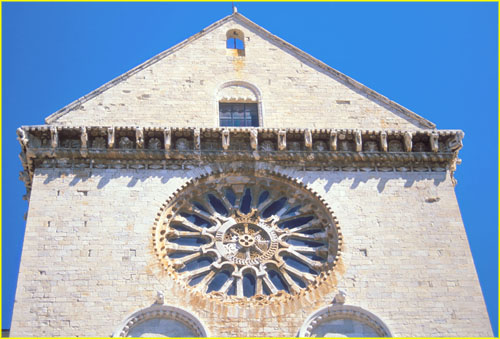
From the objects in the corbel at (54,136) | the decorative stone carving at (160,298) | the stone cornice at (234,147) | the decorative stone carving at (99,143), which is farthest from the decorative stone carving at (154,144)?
the decorative stone carving at (160,298)

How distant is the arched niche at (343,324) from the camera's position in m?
19.6

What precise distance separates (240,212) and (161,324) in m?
3.76

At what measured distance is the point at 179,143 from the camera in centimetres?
2267

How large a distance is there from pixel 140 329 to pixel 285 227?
4476mm

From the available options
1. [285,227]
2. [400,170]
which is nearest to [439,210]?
[400,170]

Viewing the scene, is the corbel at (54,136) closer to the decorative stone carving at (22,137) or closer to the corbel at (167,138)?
the decorative stone carving at (22,137)

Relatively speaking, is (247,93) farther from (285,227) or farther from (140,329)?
(140,329)

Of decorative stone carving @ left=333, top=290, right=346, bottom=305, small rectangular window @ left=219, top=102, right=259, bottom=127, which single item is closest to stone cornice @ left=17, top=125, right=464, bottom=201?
small rectangular window @ left=219, top=102, right=259, bottom=127

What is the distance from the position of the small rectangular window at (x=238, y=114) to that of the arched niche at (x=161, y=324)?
5.93 meters

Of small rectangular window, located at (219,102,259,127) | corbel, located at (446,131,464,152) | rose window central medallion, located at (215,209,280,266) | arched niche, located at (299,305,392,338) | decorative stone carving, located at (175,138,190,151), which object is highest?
small rectangular window, located at (219,102,259,127)

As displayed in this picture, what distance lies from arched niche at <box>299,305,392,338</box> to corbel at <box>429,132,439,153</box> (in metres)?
4.95

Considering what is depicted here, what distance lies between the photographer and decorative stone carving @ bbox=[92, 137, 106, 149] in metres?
22.5

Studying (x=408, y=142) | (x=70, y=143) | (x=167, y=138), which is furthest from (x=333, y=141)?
(x=70, y=143)

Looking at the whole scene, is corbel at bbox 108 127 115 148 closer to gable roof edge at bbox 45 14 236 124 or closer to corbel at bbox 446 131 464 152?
gable roof edge at bbox 45 14 236 124
